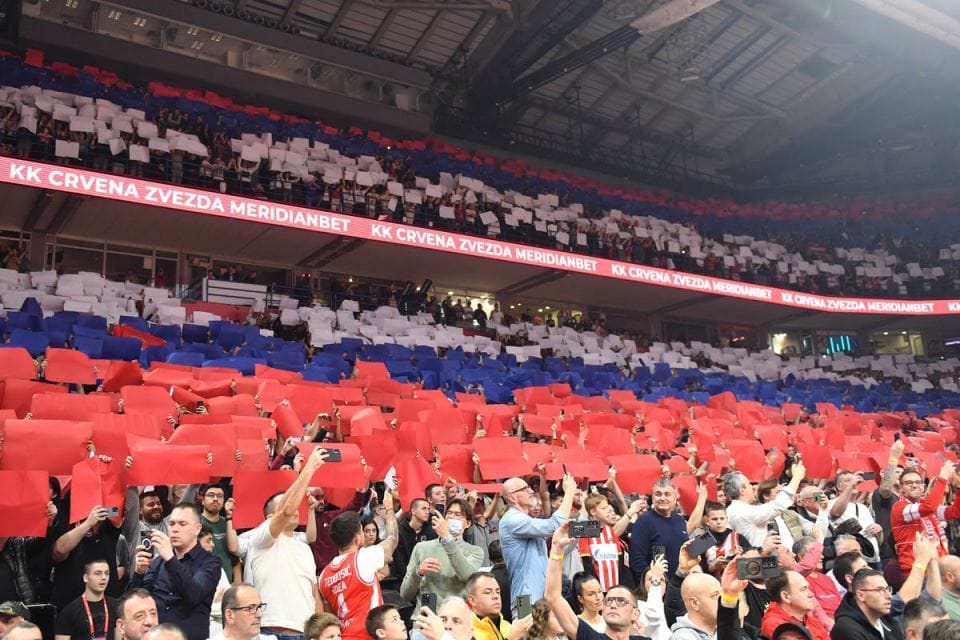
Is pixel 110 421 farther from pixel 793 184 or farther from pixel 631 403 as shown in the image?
pixel 793 184

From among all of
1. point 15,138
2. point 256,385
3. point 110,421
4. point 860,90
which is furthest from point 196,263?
point 860,90

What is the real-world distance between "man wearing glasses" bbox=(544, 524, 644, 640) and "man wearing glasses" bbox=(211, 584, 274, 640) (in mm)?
1283

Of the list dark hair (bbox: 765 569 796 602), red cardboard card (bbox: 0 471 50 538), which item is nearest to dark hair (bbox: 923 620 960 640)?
dark hair (bbox: 765 569 796 602)

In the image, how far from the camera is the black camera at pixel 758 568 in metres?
3.12

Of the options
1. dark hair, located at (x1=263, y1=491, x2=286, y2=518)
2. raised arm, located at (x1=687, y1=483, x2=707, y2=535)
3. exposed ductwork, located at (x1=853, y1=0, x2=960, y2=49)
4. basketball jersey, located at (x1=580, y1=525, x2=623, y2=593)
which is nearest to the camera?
dark hair, located at (x1=263, y1=491, x2=286, y2=518)

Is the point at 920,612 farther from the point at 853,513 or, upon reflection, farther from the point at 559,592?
the point at 853,513

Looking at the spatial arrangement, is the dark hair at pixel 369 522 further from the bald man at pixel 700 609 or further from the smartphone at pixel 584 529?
the bald man at pixel 700 609

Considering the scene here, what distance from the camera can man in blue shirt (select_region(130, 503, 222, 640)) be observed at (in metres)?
3.76

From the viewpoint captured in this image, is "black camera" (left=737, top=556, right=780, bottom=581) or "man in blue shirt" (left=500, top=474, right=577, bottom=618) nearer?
"black camera" (left=737, top=556, right=780, bottom=581)

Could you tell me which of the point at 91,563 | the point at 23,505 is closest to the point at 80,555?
the point at 91,563

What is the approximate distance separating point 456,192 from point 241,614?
16112mm

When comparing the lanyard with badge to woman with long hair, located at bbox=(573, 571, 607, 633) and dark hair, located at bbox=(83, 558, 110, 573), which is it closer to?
dark hair, located at bbox=(83, 558, 110, 573)

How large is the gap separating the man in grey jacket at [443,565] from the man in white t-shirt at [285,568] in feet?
2.10

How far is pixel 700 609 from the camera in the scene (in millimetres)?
3711
